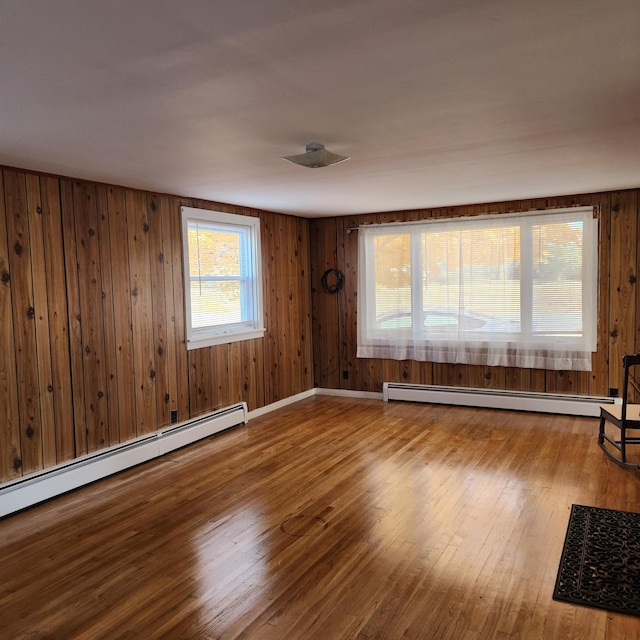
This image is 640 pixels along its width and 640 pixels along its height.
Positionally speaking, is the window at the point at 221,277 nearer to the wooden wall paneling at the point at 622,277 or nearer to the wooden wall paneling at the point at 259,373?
the wooden wall paneling at the point at 259,373

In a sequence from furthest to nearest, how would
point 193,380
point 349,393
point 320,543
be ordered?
point 349,393 < point 193,380 < point 320,543

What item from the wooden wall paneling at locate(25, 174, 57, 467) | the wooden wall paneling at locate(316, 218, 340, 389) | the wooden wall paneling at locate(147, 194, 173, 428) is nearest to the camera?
the wooden wall paneling at locate(25, 174, 57, 467)

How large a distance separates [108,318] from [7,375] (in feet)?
2.97

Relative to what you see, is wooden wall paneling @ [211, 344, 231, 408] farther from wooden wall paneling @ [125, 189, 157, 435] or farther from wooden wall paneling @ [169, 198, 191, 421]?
wooden wall paneling @ [125, 189, 157, 435]

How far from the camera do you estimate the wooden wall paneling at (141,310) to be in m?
4.51

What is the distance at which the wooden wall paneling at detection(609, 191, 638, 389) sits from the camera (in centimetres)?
526

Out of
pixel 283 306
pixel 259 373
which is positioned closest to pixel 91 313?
pixel 259 373

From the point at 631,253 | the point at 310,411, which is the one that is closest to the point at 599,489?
the point at 631,253

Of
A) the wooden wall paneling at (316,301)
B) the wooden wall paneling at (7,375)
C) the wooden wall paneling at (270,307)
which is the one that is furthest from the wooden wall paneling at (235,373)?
the wooden wall paneling at (7,375)

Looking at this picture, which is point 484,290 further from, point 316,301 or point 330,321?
point 316,301

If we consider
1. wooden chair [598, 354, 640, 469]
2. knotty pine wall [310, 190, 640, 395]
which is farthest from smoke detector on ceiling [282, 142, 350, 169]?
knotty pine wall [310, 190, 640, 395]

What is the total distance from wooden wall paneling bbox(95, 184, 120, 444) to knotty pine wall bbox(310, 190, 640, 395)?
3228 millimetres

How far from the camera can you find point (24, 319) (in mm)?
3660

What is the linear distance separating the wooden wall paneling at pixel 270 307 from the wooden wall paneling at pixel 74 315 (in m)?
2.42
